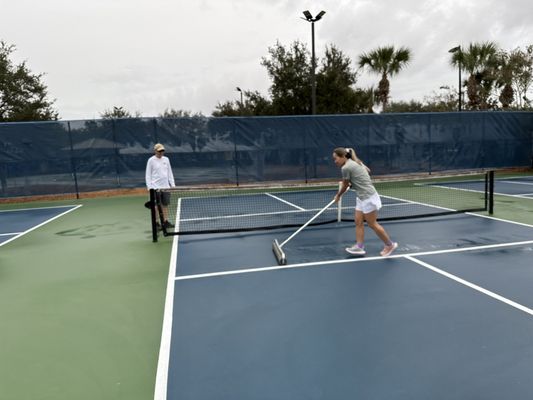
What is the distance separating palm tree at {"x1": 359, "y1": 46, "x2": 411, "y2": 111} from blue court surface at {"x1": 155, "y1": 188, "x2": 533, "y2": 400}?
19.5 metres

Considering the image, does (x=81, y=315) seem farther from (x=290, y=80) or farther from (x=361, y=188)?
(x=290, y=80)

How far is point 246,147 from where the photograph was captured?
1515 cm

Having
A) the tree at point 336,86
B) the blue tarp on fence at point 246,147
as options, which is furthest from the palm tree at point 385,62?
the blue tarp on fence at point 246,147

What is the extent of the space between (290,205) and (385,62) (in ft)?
54.7

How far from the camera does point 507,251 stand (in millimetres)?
6160

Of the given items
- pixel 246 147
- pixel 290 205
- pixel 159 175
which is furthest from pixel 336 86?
pixel 159 175

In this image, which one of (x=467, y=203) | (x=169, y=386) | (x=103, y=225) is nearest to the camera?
(x=169, y=386)

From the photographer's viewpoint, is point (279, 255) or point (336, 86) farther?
point (336, 86)

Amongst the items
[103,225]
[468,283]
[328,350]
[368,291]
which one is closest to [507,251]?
[468,283]

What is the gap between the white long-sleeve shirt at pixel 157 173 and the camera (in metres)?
8.04

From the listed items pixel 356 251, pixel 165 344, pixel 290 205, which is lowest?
pixel 165 344

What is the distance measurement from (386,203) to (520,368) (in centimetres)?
799

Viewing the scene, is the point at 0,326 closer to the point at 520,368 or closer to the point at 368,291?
the point at 368,291

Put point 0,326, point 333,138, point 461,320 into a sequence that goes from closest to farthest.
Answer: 1. point 461,320
2. point 0,326
3. point 333,138
